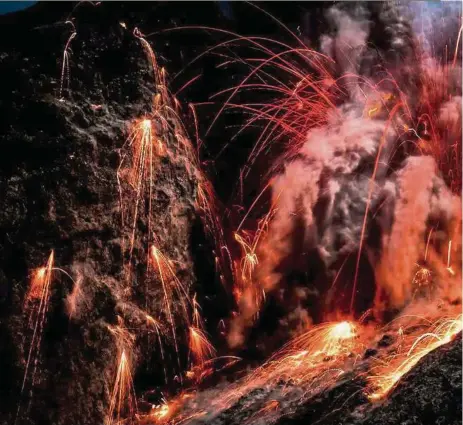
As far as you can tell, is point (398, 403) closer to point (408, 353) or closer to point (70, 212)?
point (408, 353)

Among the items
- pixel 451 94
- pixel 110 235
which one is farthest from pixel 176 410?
pixel 451 94

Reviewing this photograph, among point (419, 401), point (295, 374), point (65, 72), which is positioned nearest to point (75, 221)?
point (65, 72)

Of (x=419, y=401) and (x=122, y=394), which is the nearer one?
(x=419, y=401)

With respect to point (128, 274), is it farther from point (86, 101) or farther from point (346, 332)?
point (346, 332)

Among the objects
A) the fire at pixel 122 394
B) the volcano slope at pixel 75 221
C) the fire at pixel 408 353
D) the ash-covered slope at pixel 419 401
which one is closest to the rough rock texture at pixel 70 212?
the volcano slope at pixel 75 221

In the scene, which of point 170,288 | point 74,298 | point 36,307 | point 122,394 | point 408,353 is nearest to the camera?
point 408,353
